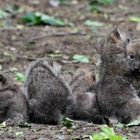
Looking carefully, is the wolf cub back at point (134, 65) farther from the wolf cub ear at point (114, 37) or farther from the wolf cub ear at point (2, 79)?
the wolf cub ear at point (2, 79)

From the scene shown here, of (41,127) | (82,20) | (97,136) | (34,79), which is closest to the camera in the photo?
(97,136)

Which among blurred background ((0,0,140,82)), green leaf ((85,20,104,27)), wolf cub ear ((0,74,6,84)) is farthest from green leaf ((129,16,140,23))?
wolf cub ear ((0,74,6,84))

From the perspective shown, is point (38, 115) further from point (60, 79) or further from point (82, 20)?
point (82, 20)

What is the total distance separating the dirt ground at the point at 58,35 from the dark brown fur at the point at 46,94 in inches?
19.0

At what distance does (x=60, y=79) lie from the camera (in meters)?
10.3

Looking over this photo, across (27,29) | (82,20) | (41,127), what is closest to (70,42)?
(27,29)

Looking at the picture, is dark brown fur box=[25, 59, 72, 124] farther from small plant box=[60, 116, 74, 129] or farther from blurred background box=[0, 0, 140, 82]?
blurred background box=[0, 0, 140, 82]

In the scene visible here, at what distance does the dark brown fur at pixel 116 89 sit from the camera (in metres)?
10.2

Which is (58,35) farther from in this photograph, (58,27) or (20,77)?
(20,77)

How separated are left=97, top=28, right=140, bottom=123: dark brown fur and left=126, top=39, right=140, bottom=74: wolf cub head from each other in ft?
0.24

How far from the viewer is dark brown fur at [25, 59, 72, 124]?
1021 centimetres

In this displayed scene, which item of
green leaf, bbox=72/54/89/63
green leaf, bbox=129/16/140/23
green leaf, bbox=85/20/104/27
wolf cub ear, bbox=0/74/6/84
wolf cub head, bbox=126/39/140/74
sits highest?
green leaf, bbox=129/16/140/23

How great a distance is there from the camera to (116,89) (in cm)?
1030

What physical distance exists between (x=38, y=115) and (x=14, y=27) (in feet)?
23.9
